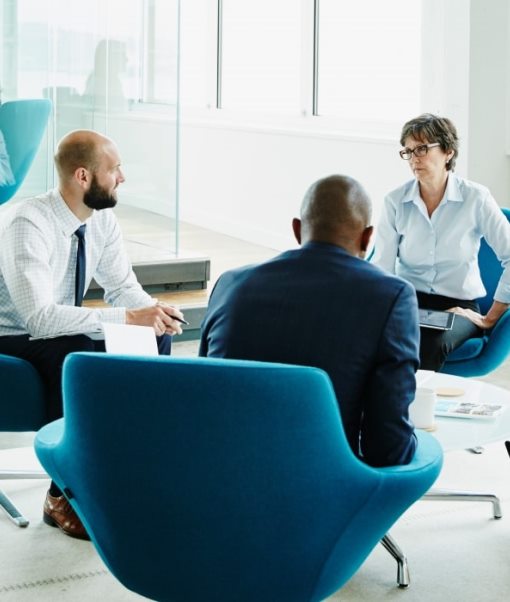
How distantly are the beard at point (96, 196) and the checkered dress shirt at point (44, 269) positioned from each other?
0.23 feet

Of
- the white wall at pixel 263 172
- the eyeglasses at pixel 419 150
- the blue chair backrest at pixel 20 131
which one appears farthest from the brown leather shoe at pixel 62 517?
the white wall at pixel 263 172

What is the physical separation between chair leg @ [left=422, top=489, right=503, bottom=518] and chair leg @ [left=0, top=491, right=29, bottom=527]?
1220 mm

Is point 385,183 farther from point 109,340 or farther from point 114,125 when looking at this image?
point 109,340

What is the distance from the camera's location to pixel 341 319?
2201mm

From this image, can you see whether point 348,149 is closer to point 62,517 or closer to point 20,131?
point 20,131

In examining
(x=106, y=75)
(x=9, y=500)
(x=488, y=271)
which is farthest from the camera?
(x=106, y=75)

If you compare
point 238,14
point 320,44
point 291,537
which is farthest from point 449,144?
point 238,14

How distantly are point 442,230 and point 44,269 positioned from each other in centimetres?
156

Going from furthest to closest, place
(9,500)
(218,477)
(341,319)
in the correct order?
(9,500) → (341,319) → (218,477)

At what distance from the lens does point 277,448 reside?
6.46 ft

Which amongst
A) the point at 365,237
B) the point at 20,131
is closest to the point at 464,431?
the point at 365,237

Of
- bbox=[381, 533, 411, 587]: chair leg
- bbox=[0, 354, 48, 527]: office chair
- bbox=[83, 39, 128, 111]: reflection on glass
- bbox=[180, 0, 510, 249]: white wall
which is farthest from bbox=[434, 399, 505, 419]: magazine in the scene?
bbox=[83, 39, 128, 111]: reflection on glass

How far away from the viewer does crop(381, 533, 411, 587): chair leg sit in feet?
9.63

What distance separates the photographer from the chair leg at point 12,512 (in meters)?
3.33
